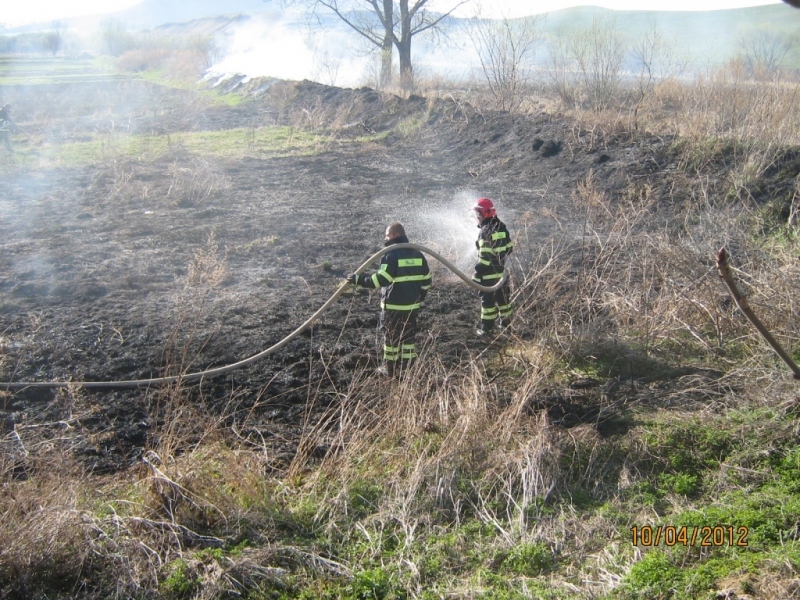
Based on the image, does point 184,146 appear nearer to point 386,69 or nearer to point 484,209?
point 386,69

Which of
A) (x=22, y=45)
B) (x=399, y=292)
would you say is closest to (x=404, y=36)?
(x=399, y=292)

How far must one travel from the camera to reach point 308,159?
1553cm

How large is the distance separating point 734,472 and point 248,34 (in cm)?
5522

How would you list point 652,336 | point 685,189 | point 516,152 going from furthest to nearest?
point 516,152
point 685,189
point 652,336

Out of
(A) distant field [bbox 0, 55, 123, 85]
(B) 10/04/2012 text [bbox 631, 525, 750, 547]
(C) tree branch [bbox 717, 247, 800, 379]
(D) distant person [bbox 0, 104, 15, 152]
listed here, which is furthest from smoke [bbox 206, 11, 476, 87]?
(C) tree branch [bbox 717, 247, 800, 379]

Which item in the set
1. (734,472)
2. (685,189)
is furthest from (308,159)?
(734,472)

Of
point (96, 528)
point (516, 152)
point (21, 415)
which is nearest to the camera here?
point (96, 528)

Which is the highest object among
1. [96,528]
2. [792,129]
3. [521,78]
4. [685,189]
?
[521,78]

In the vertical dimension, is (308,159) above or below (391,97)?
below

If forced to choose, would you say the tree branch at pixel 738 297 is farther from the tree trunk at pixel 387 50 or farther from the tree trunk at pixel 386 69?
the tree trunk at pixel 387 50

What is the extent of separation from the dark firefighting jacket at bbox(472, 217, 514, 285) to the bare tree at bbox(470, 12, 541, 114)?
11127mm

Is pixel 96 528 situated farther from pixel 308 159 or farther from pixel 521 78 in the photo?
pixel 521 78

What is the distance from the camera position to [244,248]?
910 centimetres

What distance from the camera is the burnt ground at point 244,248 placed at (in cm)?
545
